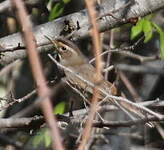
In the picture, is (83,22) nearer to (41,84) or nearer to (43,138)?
(43,138)

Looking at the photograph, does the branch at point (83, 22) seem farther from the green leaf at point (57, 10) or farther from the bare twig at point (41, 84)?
the bare twig at point (41, 84)

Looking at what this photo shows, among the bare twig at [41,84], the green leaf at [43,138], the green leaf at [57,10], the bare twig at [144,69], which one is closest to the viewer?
the bare twig at [41,84]

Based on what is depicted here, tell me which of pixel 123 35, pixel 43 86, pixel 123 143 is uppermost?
pixel 43 86

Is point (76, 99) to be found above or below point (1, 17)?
below

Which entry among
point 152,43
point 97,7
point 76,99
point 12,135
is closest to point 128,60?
point 152,43

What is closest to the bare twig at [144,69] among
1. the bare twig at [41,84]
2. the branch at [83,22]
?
the branch at [83,22]

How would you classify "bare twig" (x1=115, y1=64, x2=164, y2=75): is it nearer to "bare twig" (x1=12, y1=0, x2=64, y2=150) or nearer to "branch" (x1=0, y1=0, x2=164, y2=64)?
"branch" (x1=0, y1=0, x2=164, y2=64)

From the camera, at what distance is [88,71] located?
3939 millimetres

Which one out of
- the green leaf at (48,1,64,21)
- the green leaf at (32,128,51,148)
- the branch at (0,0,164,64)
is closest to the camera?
the branch at (0,0,164,64)

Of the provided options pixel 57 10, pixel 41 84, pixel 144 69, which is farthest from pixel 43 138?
pixel 41 84

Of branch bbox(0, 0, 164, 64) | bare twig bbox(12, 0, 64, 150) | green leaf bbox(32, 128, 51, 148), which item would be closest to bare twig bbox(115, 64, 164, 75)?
green leaf bbox(32, 128, 51, 148)

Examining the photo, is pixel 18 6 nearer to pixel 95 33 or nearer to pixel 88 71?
pixel 95 33

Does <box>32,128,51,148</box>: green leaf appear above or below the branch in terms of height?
below

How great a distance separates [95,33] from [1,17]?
3.64 m
